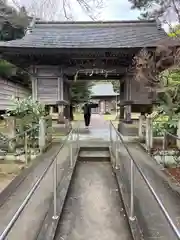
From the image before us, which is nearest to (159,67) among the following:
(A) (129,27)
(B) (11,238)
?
(A) (129,27)

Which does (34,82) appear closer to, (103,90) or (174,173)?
(174,173)

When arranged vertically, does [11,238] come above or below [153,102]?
below

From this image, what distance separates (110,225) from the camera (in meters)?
3.39

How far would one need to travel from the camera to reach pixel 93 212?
12.4 ft

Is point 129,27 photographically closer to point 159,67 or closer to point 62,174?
point 159,67

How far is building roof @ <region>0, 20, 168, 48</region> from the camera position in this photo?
352 inches

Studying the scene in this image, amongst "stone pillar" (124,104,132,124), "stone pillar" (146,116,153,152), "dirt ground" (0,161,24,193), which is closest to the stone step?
"stone pillar" (146,116,153,152)

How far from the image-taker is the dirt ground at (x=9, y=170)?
19.2 ft

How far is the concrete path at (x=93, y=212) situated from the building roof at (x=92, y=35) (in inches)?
206

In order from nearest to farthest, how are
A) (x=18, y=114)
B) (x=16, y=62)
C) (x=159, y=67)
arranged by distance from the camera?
(x=18, y=114) < (x=159, y=67) < (x=16, y=62)

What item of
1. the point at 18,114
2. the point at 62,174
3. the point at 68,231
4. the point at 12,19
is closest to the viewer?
the point at 68,231

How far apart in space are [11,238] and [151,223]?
1.70 metres

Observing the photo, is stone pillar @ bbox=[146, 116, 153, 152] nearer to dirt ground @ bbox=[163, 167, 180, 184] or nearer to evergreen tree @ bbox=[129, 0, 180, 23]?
dirt ground @ bbox=[163, 167, 180, 184]

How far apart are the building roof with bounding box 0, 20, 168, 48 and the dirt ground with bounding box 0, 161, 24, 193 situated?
4029 mm
